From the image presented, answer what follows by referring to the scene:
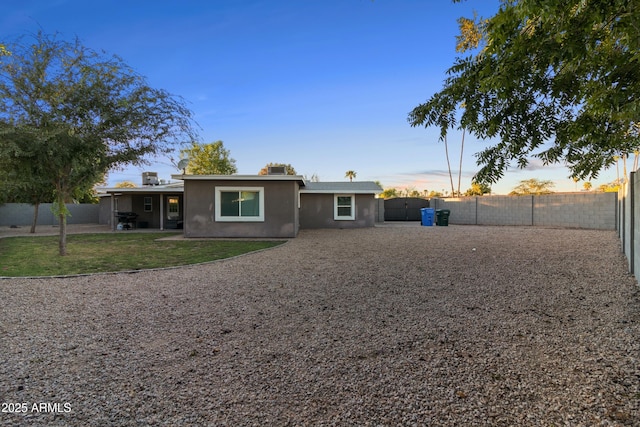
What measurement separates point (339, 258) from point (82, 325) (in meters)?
5.76

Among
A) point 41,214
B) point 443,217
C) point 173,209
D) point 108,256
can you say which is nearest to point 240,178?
point 108,256

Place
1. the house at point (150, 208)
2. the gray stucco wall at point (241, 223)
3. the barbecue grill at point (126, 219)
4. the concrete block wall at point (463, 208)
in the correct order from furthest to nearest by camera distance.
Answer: the concrete block wall at point (463, 208) < the house at point (150, 208) < the barbecue grill at point (126, 219) < the gray stucco wall at point (241, 223)

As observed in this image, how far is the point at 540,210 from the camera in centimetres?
1856

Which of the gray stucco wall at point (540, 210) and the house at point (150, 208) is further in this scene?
the house at point (150, 208)

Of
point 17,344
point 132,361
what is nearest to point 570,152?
point 132,361

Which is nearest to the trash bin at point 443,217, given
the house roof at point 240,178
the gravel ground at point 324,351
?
the house roof at point 240,178

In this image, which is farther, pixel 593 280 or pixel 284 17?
pixel 284 17

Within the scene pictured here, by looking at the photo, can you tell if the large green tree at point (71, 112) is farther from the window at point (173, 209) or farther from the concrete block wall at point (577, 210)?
the concrete block wall at point (577, 210)

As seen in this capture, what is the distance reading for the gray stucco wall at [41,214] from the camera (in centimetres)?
2320

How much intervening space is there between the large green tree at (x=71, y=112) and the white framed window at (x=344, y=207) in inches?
423

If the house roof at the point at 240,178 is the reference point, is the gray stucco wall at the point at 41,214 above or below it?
below

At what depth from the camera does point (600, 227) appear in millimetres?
16000

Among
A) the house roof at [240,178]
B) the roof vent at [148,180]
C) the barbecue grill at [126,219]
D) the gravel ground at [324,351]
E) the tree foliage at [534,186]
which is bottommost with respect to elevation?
the gravel ground at [324,351]

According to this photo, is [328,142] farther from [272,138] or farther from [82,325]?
[82,325]
